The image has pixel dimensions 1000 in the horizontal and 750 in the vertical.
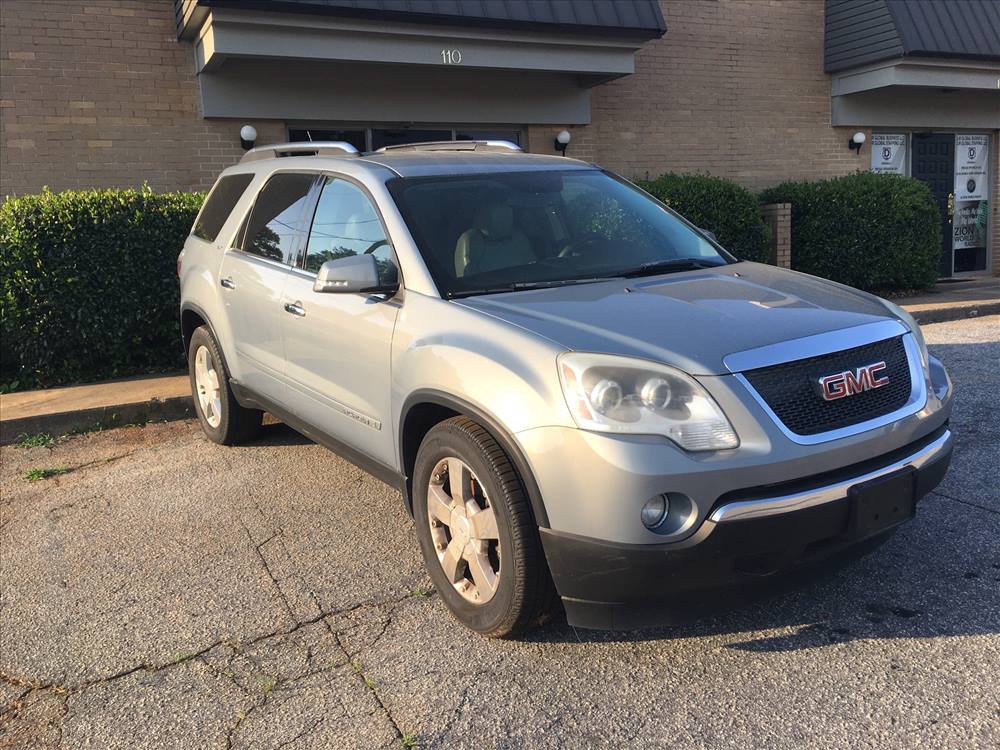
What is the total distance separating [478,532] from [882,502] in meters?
1.38

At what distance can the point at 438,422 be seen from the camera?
3.50 metres

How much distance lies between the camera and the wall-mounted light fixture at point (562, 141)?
1132 centimetres

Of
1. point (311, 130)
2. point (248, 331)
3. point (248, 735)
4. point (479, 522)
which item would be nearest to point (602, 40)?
point (311, 130)

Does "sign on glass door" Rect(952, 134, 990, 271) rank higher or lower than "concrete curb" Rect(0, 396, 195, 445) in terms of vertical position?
higher

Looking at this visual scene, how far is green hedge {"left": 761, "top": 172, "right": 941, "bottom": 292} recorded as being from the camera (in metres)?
11.3

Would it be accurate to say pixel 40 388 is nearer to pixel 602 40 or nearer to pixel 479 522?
pixel 479 522

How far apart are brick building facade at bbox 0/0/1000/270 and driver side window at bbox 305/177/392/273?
4.94 metres

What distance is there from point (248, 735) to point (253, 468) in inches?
111

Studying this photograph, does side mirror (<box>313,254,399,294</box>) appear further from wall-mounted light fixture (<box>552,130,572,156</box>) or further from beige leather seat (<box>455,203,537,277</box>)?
wall-mounted light fixture (<box>552,130,572,156</box>)

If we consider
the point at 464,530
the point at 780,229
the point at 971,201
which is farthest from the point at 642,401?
the point at 971,201

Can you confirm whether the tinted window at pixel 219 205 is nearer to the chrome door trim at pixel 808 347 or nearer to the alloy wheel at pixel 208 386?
the alloy wheel at pixel 208 386

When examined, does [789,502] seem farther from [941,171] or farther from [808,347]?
[941,171]

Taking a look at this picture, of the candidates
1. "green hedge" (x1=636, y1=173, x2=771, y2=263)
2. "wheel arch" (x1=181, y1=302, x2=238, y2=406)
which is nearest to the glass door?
"green hedge" (x1=636, y1=173, x2=771, y2=263)

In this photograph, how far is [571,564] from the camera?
279cm
